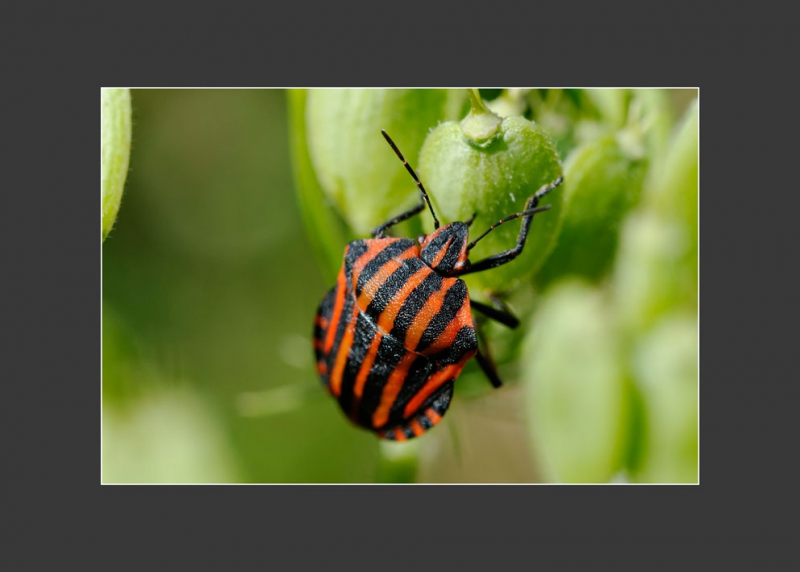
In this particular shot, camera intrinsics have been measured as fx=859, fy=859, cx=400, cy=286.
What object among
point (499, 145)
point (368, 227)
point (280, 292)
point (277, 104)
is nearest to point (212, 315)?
point (280, 292)

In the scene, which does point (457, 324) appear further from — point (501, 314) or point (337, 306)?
point (337, 306)

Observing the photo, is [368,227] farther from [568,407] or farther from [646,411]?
[646,411]

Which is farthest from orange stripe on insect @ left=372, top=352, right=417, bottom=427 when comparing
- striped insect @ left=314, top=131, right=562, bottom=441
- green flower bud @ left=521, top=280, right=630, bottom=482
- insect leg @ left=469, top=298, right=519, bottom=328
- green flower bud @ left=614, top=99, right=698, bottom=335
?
green flower bud @ left=614, top=99, right=698, bottom=335

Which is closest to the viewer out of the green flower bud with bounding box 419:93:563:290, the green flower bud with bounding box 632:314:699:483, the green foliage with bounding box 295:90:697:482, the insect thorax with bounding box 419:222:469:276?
the green flower bud with bounding box 419:93:563:290

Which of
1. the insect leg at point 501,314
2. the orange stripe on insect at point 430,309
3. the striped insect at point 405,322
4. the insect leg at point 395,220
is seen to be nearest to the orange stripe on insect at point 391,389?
the striped insect at point 405,322

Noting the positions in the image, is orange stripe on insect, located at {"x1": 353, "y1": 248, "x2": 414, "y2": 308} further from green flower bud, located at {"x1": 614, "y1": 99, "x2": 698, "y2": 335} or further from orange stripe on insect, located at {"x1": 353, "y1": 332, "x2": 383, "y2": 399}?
green flower bud, located at {"x1": 614, "y1": 99, "x2": 698, "y2": 335}

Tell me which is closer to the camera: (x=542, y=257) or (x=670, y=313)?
(x=542, y=257)

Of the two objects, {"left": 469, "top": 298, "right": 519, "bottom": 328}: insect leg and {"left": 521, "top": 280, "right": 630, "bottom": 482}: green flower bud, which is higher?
{"left": 469, "top": 298, "right": 519, "bottom": 328}: insect leg
